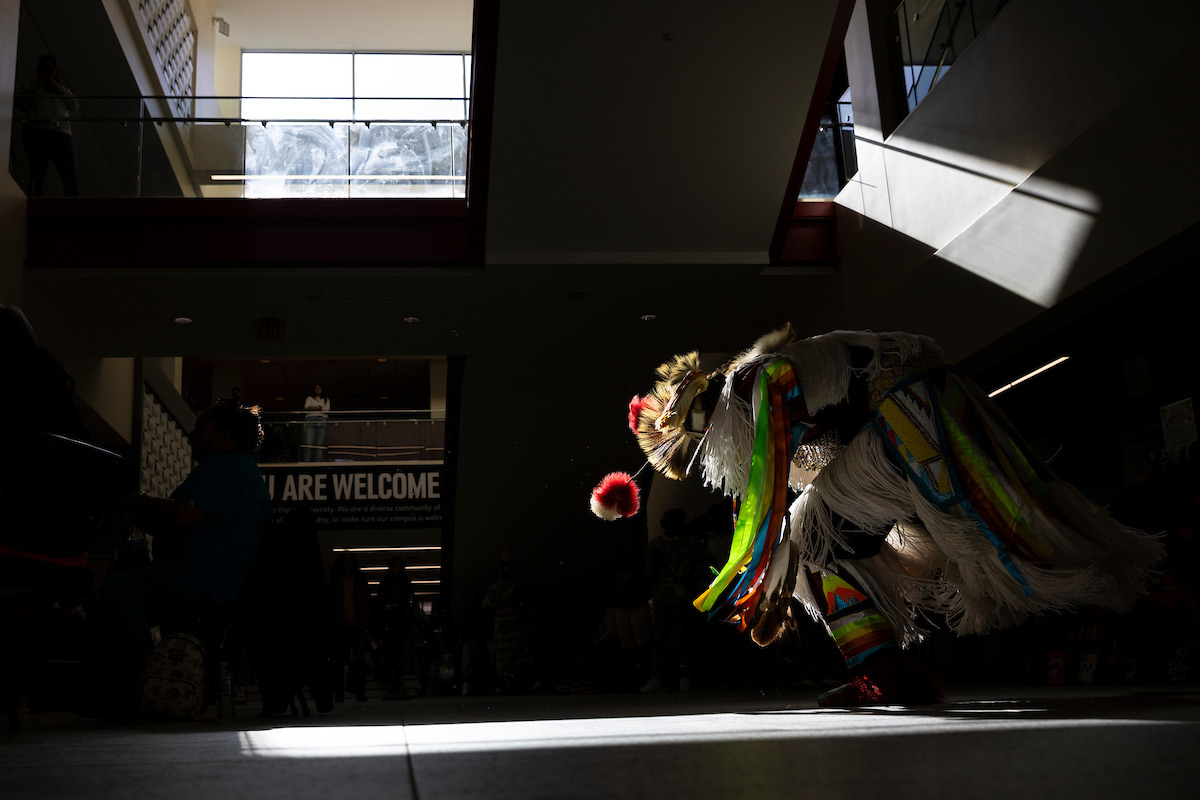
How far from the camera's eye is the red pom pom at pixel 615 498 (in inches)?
125

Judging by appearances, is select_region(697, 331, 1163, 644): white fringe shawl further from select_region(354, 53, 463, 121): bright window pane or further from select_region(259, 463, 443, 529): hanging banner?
select_region(354, 53, 463, 121): bright window pane

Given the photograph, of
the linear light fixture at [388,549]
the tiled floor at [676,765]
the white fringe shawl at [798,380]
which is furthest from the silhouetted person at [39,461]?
the linear light fixture at [388,549]

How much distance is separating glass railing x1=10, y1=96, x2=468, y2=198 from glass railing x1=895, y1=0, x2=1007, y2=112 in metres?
2.80

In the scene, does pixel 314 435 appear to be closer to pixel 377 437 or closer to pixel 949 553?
pixel 377 437

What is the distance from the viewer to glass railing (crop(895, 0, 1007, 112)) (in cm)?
512

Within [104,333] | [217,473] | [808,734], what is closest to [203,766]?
[808,734]

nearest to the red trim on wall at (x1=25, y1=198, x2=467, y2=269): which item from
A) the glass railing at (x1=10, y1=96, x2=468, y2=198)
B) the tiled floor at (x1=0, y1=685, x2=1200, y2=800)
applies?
the glass railing at (x1=10, y1=96, x2=468, y2=198)

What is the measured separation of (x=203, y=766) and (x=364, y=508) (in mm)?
10303

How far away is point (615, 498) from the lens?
10.5 ft

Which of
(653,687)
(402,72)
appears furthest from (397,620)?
(402,72)

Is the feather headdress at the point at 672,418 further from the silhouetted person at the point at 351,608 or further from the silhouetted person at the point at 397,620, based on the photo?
the silhouetted person at the point at 397,620

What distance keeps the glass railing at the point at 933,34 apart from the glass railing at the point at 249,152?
280cm

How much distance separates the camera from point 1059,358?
5156mm

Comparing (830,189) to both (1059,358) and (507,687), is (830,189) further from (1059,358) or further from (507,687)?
(507,687)
